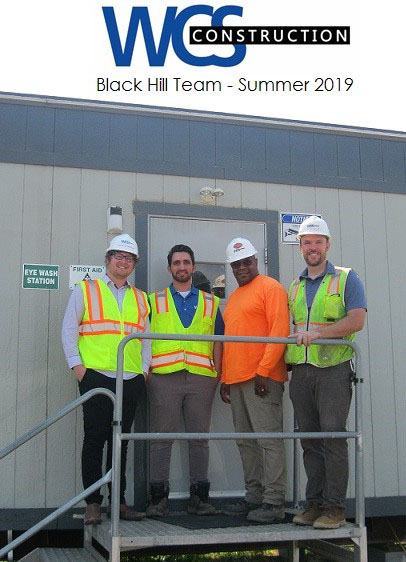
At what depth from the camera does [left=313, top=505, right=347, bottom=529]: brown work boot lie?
416cm

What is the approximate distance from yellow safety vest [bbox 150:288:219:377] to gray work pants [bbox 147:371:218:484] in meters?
0.07

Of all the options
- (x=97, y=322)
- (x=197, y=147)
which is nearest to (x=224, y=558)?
(x=97, y=322)

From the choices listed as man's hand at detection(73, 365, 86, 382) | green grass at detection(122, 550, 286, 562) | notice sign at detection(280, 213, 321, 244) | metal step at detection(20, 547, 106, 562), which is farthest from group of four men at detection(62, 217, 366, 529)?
green grass at detection(122, 550, 286, 562)

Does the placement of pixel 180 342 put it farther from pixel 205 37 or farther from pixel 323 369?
pixel 205 37

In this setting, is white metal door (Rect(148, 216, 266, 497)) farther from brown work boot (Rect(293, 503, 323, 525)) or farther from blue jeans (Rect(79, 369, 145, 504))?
brown work boot (Rect(293, 503, 323, 525))

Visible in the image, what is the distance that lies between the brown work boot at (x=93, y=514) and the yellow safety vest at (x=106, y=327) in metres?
0.84

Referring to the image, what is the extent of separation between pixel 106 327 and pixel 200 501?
1.35 metres

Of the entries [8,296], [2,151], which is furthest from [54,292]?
[2,151]

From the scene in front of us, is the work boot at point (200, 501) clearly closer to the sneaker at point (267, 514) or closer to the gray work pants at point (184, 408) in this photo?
the gray work pants at point (184, 408)

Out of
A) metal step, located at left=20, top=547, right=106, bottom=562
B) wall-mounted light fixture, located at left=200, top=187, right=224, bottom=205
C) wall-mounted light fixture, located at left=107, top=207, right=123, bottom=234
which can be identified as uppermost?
wall-mounted light fixture, located at left=200, top=187, right=224, bottom=205

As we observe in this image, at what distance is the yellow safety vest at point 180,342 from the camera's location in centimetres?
494

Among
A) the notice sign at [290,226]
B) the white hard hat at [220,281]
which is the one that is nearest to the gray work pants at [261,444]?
the white hard hat at [220,281]

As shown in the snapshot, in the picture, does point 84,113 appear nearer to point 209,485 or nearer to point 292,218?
point 292,218

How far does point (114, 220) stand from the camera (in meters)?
5.30
